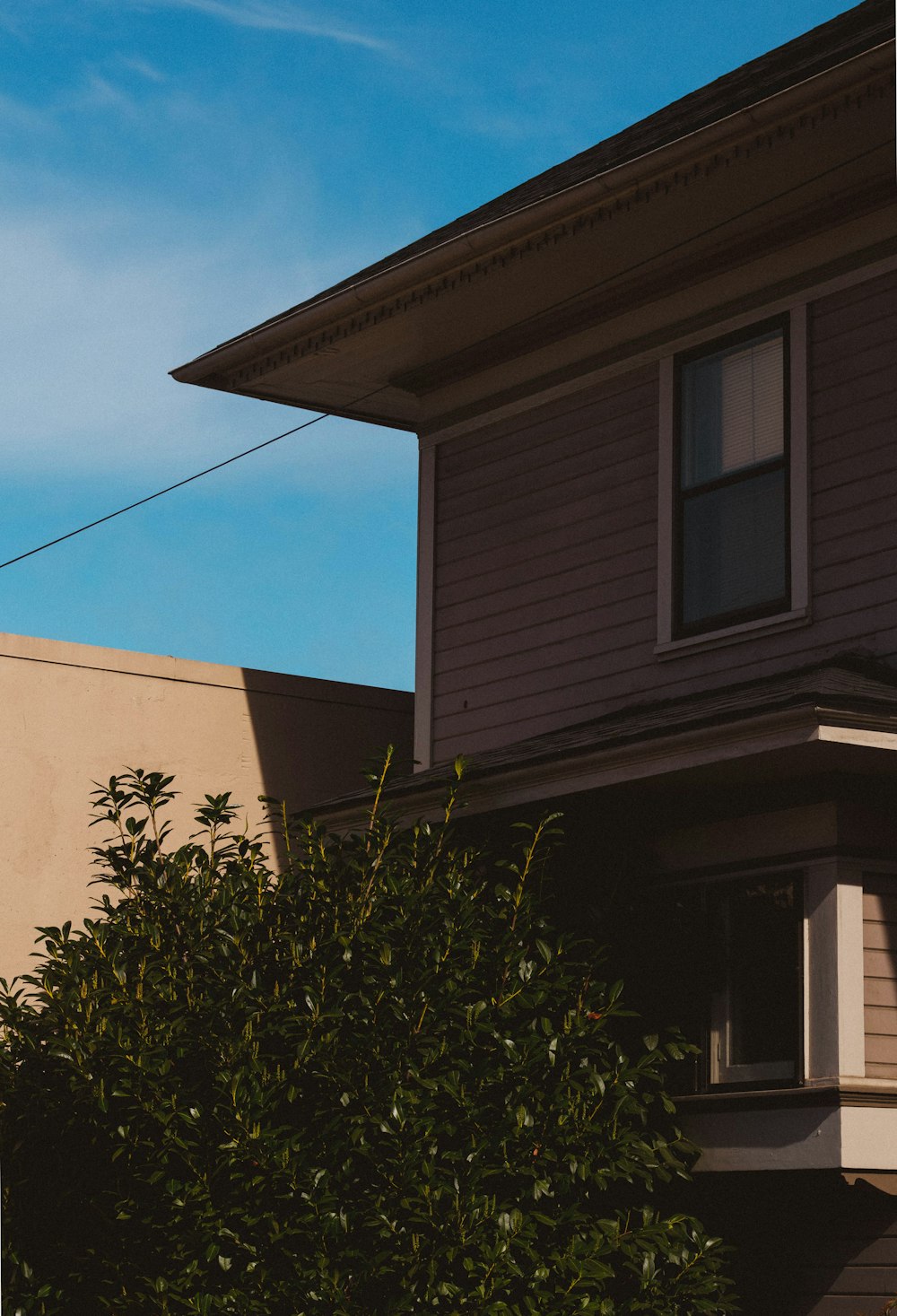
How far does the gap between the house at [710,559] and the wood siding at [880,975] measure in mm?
15

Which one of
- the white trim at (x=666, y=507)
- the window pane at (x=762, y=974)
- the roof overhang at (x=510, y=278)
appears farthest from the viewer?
the white trim at (x=666, y=507)

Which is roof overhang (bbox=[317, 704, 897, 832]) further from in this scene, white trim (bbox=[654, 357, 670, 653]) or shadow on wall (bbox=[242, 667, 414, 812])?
shadow on wall (bbox=[242, 667, 414, 812])

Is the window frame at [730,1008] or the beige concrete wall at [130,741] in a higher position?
the beige concrete wall at [130,741]

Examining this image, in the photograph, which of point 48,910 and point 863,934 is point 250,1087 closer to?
point 863,934

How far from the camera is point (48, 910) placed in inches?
478

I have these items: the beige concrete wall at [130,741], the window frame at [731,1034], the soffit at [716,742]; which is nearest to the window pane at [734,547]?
the soffit at [716,742]

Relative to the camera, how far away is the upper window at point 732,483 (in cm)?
1061

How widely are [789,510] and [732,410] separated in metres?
0.86

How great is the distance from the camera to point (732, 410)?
36.0 ft

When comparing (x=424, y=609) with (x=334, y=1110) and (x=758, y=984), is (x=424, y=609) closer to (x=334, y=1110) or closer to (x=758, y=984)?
(x=758, y=984)

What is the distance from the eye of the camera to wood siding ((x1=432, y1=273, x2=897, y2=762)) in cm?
1007

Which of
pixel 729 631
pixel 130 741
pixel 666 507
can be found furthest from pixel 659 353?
pixel 130 741

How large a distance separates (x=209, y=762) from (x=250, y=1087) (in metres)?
5.47

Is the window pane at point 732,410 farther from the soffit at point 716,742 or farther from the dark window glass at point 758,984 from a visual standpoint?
the dark window glass at point 758,984
